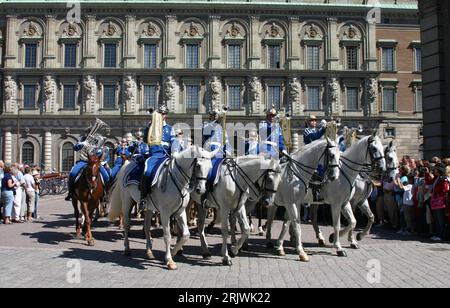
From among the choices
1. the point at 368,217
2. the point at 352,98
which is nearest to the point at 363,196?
the point at 368,217

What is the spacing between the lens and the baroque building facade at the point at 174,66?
165 feet

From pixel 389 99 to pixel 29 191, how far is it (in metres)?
46.1

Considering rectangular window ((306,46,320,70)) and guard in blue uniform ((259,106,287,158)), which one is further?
rectangular window ((306,46,320,70))

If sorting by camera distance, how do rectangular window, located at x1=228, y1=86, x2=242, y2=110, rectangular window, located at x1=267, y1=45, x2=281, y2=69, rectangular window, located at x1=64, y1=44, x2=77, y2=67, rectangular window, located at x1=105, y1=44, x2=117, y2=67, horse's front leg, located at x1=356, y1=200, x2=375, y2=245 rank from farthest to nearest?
rectangular window, located at x1=267, y1=45, x2=281, y2=69
rectangular window, located at x1=228, y1=86, x2=242, y2=110
rectangular window, located at x1=105, y1=44, x2=117, y2=67
rectangular window, located at x1=64, y1=44, x2=77, y2=67
horse's front leg, located at x1=356, y1=200, x2=375, y2=245

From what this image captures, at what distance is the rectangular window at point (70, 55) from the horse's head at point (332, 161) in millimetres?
45768

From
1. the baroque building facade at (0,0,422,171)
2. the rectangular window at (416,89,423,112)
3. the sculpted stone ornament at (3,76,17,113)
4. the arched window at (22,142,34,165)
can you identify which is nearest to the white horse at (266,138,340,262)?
the baroque building facade at (0,0,422,171)

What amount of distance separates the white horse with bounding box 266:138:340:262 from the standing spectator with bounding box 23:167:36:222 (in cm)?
1220

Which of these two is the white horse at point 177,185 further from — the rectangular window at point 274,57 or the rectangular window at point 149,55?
the rectangular window at point 274,57

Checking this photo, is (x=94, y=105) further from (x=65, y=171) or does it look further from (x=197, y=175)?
(x=197, y=175)

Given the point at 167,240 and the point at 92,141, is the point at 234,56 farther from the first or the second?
the point at 167,240

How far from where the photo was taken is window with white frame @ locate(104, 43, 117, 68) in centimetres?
5144

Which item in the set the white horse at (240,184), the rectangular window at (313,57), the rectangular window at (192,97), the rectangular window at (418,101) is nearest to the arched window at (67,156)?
the rectangular window at (192,97)

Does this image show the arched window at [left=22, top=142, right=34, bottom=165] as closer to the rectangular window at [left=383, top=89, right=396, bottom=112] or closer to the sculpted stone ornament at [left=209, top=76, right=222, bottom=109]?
the sculpted stone ornament at [left=209, top=76, right=222, bottom=109]

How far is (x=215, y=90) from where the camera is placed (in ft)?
168
